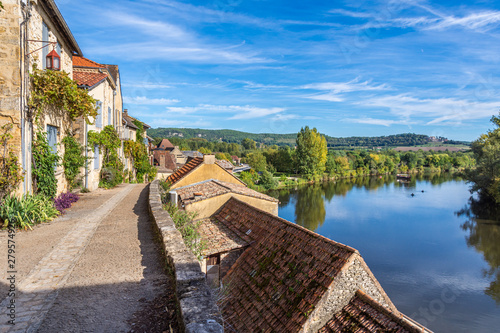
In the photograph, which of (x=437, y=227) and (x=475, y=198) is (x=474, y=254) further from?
(x=475, y=198)

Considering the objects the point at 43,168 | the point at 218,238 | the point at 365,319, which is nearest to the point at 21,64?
the point at 43,168

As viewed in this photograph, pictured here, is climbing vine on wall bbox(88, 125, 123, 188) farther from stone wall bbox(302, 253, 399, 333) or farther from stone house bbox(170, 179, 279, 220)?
stone wall bbox(302, 253, 399, 333)

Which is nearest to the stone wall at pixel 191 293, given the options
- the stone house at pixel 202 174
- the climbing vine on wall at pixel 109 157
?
the stone house at pixel 202 174

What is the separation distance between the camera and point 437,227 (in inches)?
1265

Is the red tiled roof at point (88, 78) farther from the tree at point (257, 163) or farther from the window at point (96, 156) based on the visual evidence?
the tree at point (257, 163)

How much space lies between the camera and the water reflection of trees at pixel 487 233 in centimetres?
2057

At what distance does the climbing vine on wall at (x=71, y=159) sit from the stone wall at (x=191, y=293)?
25.8ft

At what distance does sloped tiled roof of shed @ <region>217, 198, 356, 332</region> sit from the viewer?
678 cm

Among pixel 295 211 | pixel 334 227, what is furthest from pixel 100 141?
pixel 295 211

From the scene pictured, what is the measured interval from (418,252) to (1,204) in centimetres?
2711

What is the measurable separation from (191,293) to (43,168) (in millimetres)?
7436

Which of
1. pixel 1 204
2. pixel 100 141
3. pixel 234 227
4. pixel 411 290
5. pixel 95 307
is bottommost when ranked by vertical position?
pixel 411 290

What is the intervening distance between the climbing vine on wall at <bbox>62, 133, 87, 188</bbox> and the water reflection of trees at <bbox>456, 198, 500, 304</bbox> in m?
23.2

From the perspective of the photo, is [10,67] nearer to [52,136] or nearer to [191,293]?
[52,136]
